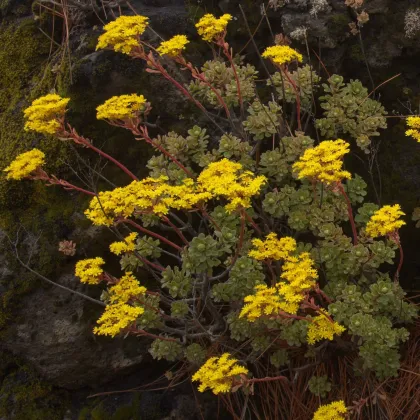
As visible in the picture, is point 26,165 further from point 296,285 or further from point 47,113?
point 296,285

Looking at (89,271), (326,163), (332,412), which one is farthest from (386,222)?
(89,271)

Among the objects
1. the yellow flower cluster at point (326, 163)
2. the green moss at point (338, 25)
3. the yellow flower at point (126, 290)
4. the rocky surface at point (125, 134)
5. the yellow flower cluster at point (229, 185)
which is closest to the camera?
the yellow flower cluster at point (229, 185)

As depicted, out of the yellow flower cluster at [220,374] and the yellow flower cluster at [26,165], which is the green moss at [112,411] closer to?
the yellow flower cluster at [220,374]

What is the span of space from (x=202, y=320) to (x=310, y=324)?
75cm

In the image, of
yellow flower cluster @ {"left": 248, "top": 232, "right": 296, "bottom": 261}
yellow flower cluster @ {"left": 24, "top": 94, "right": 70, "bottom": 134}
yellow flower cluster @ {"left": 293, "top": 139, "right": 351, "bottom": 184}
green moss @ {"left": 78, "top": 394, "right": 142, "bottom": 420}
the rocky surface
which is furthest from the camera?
the rocky surface

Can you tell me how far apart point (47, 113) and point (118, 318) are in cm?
107

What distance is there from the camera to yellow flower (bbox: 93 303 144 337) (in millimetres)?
2525

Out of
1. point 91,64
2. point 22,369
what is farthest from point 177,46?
point 22,369

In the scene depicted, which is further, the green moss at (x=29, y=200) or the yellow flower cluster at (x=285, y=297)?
the green moss at (x=29, y=200)

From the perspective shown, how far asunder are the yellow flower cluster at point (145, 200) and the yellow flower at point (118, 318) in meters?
0.40

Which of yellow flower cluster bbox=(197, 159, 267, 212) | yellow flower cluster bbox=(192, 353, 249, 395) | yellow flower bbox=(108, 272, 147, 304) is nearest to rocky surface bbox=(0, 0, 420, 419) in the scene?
yellow flower bbox=(108, 272, 147, 304)

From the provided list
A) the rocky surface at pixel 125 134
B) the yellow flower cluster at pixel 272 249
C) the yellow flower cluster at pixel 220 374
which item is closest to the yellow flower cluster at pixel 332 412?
the yellow flower cluster at pixel 220 374

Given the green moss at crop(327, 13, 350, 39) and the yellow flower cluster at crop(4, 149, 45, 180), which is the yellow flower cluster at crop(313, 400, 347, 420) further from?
the green moss at crop(327, 13, 350, 39)

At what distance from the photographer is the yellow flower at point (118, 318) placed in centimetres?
253
